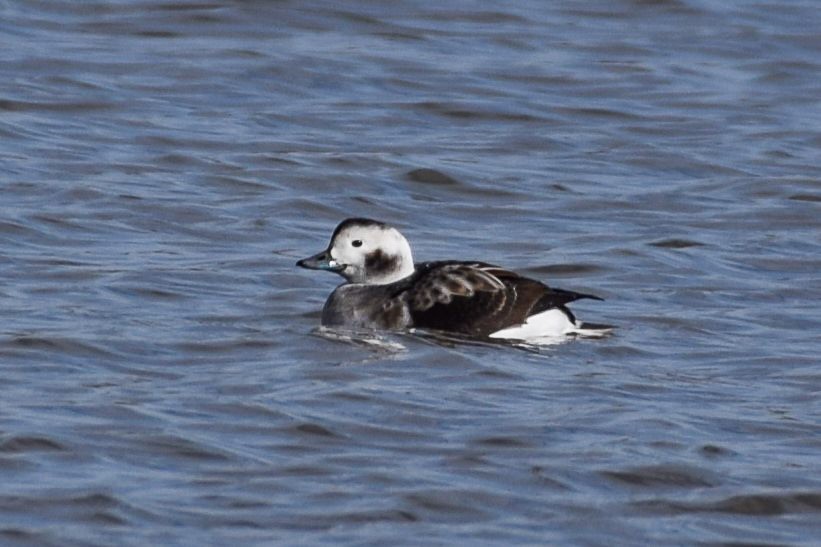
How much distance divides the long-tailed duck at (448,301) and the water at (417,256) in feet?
0.62

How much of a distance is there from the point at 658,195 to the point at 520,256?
212 centimetres

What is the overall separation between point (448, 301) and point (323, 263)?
0.78m

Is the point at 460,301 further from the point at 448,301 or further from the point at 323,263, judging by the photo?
the point at 323,263

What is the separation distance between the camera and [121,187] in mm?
13766

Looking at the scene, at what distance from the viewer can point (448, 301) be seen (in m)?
10.4

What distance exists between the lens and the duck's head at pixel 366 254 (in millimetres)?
10859

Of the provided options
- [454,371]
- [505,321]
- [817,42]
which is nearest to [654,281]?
[505,321]

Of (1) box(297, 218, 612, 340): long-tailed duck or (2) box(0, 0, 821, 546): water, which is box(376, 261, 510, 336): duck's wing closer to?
(1) box(297, 218, 612, 340): long-tailed duck

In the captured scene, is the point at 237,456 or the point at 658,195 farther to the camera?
the point at 658,195

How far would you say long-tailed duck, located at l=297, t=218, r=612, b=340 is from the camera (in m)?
10.5

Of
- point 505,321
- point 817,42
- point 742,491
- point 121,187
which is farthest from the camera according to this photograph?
point 817,42

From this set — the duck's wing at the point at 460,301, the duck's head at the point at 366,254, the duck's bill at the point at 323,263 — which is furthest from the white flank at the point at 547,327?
the duck's bill at the point at 323,263

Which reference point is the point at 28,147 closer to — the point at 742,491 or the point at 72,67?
the point at 72,67

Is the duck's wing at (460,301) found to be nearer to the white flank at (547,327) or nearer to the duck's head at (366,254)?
the white flank at (547,327)
